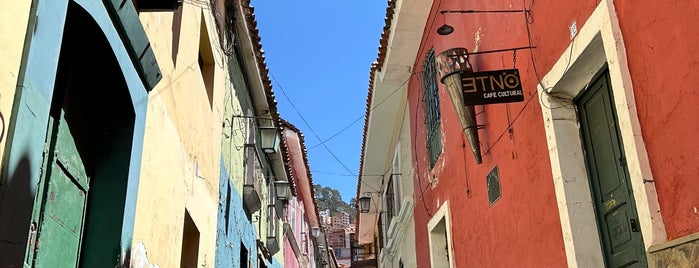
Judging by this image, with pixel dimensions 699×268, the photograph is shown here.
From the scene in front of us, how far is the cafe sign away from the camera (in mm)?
5316

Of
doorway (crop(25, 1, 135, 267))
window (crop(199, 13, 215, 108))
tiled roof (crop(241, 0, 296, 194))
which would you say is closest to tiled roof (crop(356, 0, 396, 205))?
tiled roof (crop(241, 0, 296, 194))

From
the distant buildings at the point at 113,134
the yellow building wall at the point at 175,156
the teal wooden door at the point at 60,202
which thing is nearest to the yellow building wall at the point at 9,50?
the distant buildings at the point at 113,134

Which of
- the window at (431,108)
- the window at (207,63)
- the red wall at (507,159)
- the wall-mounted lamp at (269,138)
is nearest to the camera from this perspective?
the red wall at (507,159)

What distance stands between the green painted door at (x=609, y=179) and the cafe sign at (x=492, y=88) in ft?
2.17

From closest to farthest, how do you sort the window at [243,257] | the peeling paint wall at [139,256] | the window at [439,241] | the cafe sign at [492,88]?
the peeling paint wall at [139,256], the cafe sign at [492,88], the window at [439,241], the window at [243,257]

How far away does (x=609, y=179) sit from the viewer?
172 inches

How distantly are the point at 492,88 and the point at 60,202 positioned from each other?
3658 mm

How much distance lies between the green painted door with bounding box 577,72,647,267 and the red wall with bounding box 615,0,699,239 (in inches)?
28.2

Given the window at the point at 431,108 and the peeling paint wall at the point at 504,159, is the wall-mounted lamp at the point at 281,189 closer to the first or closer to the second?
the window at the point at 431,108

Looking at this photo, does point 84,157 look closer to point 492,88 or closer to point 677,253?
point 492,88

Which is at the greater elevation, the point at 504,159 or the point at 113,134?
the point at 504,159

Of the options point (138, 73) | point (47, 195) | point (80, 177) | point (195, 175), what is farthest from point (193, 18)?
point (47, 195)

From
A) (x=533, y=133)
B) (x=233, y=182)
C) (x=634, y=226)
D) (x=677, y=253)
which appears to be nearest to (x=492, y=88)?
(x=533, y=133)

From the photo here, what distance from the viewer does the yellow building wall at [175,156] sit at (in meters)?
4.59
